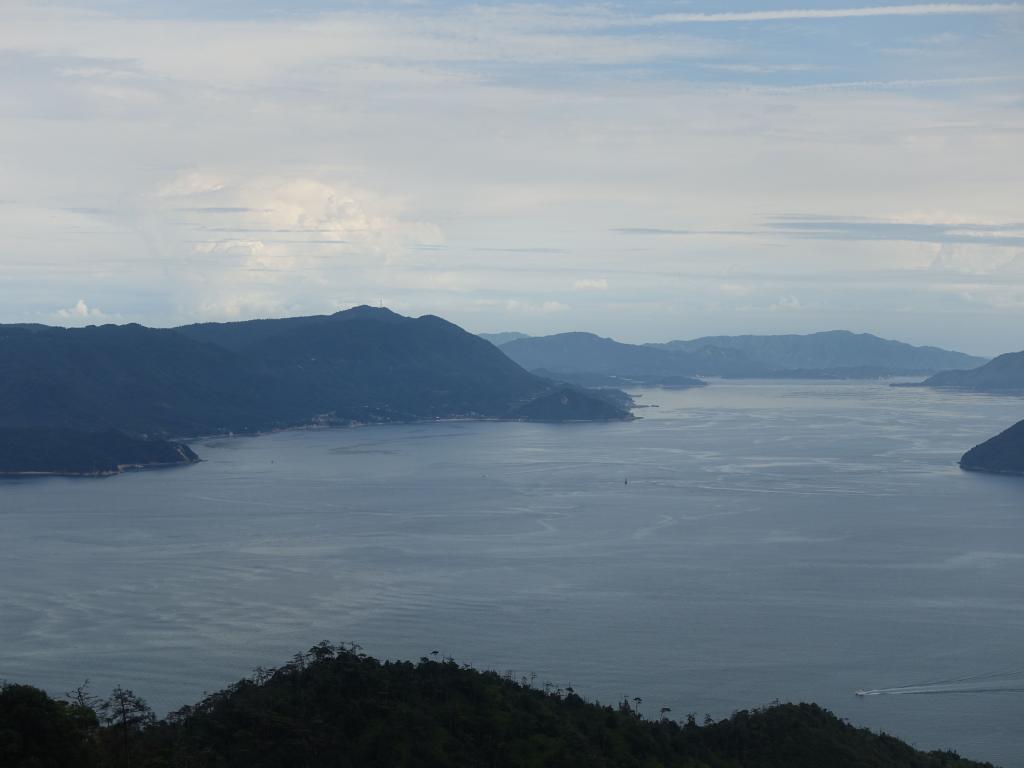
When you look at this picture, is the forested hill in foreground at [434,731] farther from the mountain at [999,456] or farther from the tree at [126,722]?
the mountain at [999,456]

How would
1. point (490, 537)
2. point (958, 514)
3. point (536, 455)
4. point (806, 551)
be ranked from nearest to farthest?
point (806, 551), point (490, 537), point (958, 514), point (536, 455)

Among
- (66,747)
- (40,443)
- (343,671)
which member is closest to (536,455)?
(40,443)

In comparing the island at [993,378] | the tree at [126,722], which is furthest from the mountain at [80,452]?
the island at [993,378]

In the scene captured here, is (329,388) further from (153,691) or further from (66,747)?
(66,747)

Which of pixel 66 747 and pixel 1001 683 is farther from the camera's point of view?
pixel 1001 683

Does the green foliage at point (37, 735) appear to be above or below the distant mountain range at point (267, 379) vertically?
below

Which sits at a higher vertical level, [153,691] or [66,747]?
[66,747]

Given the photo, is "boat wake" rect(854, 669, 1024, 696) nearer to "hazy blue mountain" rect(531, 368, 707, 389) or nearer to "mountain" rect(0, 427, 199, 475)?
"mountain" rect(0, 427, 199, 475)
